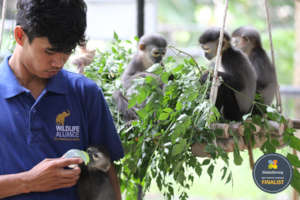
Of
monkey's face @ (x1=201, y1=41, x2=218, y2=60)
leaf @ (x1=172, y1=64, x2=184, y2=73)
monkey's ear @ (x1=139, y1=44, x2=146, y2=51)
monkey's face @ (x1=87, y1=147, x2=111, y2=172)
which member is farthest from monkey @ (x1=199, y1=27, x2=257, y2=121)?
monkey's face @ (x1=87, y1=147, x2=111, y2=172)

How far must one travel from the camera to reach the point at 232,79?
2404 millimetres

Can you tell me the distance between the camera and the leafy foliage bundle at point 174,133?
1.51 metres

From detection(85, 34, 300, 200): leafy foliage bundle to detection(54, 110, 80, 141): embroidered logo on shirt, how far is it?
38cm

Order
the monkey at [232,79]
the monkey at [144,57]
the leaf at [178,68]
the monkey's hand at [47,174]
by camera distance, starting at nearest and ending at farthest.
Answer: the monkey's hand at [47,174] → the leaf at [178,68] → the monkey at [232,79] → the monkey at [144,57]

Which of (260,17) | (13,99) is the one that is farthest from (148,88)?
(260,17)

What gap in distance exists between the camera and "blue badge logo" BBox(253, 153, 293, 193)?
5.01 feet

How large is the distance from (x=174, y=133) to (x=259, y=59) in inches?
62.4

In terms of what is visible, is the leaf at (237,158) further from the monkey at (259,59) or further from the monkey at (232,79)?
the monkey at (259,59)

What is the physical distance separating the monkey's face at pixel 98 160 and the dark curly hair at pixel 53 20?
37 cm

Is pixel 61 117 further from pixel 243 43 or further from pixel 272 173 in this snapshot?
pixel 243 43

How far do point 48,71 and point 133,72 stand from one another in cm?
145

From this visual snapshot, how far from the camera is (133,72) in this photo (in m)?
2.58

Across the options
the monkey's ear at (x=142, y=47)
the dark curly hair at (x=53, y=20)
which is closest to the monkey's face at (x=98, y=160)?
the dark curly hair at (x=53, y=20)

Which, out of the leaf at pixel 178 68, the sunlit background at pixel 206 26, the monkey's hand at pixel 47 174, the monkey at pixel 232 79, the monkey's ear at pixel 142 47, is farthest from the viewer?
the sunlit background at pixel 206 26
